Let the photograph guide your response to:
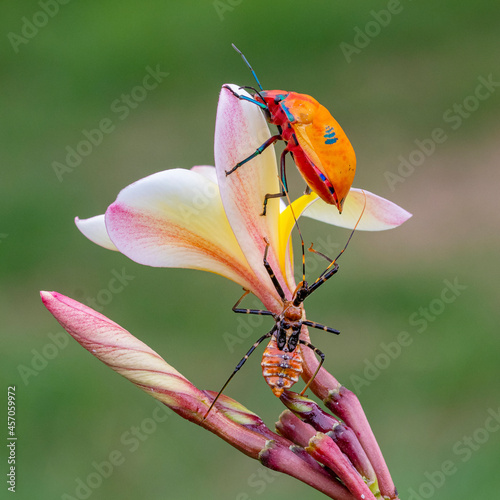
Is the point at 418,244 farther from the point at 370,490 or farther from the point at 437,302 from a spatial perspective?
the point at 370,490

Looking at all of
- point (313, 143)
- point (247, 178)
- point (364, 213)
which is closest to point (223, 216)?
point (247, 178)

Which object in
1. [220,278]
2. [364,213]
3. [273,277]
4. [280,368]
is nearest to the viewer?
[280,368]

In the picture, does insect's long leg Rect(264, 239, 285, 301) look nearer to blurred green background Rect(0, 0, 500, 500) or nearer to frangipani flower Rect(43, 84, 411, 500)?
frangipani flower Rect(43, 84, 411, 500)

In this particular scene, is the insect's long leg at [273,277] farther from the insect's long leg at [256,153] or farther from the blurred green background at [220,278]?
the blurred green background at [220,278]

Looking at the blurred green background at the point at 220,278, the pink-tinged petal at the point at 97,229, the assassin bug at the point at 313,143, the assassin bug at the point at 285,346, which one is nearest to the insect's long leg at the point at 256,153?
the assassin bug at the point at 313,143

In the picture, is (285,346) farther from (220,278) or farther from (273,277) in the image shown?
(220,278)

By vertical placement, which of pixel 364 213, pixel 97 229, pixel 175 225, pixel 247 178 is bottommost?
pixel 97 229
